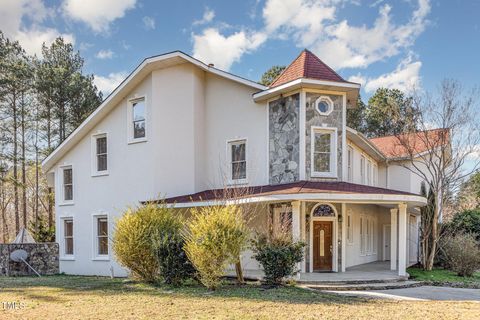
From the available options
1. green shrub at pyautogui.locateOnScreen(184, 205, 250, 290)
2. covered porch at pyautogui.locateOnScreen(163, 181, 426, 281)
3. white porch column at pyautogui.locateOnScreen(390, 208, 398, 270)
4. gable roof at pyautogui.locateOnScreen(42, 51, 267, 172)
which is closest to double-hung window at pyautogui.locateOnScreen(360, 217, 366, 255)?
covered porch at pyautogui.locateOnScreen(163, 181, 426, 281)

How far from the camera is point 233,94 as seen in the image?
1703cm

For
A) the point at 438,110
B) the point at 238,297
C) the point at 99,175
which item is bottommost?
the point at 238,297

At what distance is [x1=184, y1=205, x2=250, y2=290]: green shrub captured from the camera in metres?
10.9

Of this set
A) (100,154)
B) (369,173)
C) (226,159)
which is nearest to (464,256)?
(369,173)

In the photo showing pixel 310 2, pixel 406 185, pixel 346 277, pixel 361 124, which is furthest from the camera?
pixel 361 124

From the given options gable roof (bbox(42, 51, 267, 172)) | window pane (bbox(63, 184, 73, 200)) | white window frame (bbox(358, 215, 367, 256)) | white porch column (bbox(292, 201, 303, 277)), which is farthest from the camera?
window pane (bbox(63, 184, 73, 200))

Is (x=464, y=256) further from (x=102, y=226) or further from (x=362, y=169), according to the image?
(x=102, y=226)

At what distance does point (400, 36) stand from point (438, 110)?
13.1 ft

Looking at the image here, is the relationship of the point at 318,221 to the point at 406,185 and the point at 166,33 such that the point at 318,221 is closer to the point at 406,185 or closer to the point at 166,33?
the point at 406,185

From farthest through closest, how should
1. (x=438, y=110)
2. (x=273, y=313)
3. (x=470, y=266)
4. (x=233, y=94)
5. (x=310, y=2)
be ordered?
(x=438, y=110), (x=233, y=94), (x=470, y=266), (x=310, y=2), (x=273, y=313)

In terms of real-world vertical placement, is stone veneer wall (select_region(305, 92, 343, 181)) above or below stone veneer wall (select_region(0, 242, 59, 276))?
above

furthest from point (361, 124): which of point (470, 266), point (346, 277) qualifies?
point (346, 277)

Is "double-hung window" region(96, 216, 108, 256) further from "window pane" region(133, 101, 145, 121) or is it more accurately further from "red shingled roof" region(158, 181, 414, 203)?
"window pane" region(133, 101, 145, 121)

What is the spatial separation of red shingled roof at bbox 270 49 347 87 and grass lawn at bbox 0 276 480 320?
7.89 meters
